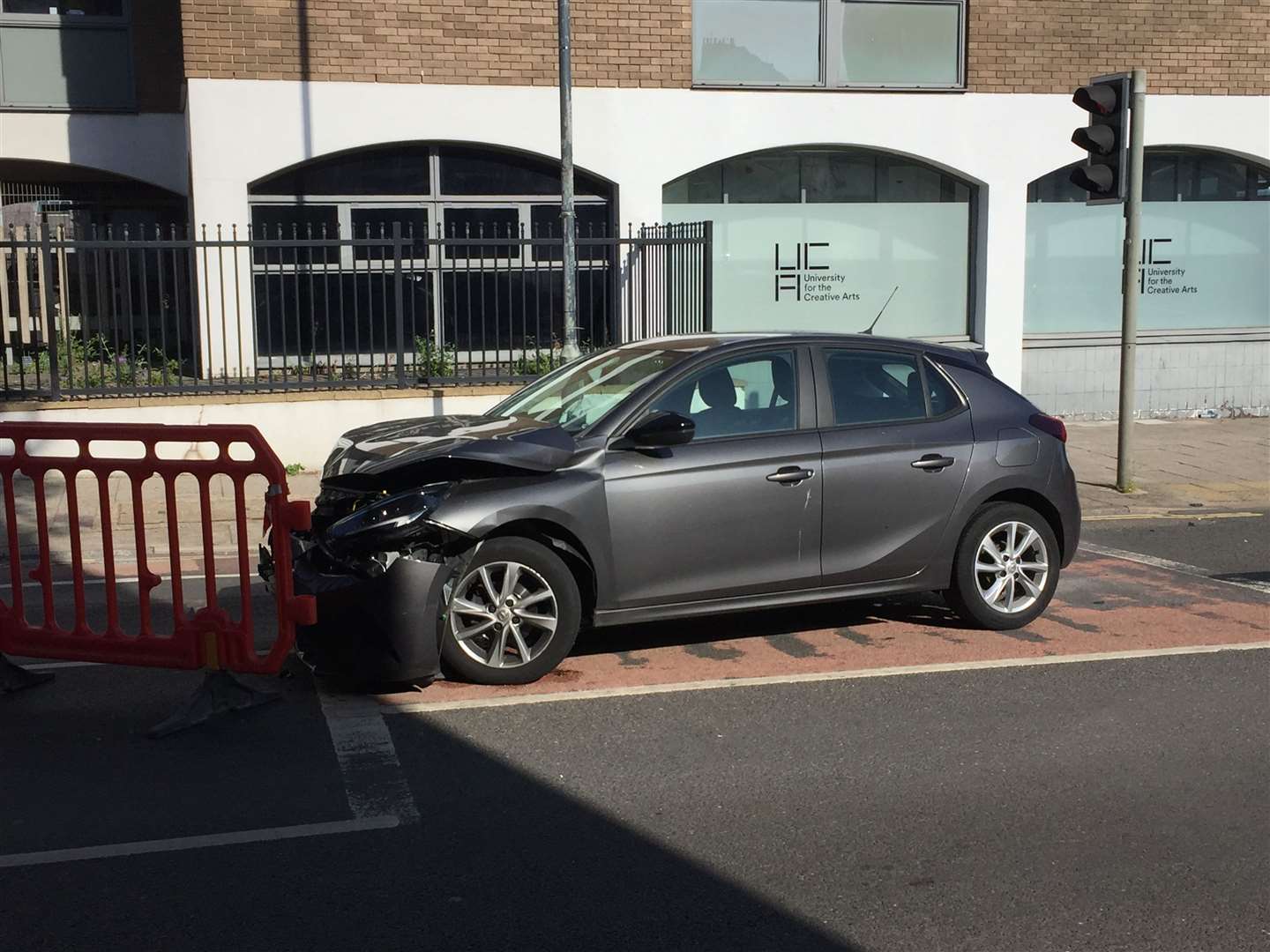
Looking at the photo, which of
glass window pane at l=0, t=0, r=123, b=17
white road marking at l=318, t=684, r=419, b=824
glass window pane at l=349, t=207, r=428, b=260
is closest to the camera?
white road marking at l=318, t=684, r=419, b=824

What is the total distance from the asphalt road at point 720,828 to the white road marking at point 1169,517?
17.6 ft

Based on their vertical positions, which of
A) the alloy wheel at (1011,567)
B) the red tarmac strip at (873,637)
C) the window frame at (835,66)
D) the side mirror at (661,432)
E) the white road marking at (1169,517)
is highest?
the window frame at (835,66)

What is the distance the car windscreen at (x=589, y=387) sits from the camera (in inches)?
278

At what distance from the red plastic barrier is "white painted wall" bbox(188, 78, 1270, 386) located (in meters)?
9.17

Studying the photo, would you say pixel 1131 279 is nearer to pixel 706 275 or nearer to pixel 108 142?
pixel 706 275

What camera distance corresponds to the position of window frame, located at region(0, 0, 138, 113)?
686 inches

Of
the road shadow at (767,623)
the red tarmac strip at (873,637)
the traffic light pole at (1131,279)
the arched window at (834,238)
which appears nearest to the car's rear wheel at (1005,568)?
the red tarmac strip at (873,637)

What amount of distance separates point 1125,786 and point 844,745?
1077 millimetres

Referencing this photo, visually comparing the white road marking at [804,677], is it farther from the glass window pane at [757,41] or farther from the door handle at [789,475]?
the glass window pane at [757,41]

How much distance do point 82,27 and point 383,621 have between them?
14.2 meters

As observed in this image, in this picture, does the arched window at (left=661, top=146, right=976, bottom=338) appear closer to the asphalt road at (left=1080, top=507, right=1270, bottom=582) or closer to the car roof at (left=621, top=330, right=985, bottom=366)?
the asphalt road at (left=1080, top=507, right=1270, bottom=582)

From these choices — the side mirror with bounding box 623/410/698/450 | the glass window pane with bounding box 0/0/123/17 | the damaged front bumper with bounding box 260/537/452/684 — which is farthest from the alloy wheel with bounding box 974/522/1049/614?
the glass window pane with bounding box 0/0/123/17

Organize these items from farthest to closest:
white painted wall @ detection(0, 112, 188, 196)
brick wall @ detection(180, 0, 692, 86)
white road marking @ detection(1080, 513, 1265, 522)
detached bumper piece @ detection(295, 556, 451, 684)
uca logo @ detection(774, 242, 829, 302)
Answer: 1. white painted wall @ detection(0, 112, 188, 196)
2. uca logo @ detection(774, 242, 829, 302)
3. brick wall @ detection(180, 0, 692, 86)
4. white road marking @ detection(1080, 513, 1265, 522)
5. detached bumper piece @ detection(295, 556, 451, 684)

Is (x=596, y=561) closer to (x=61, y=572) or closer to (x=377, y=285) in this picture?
(x=61, y=572)
